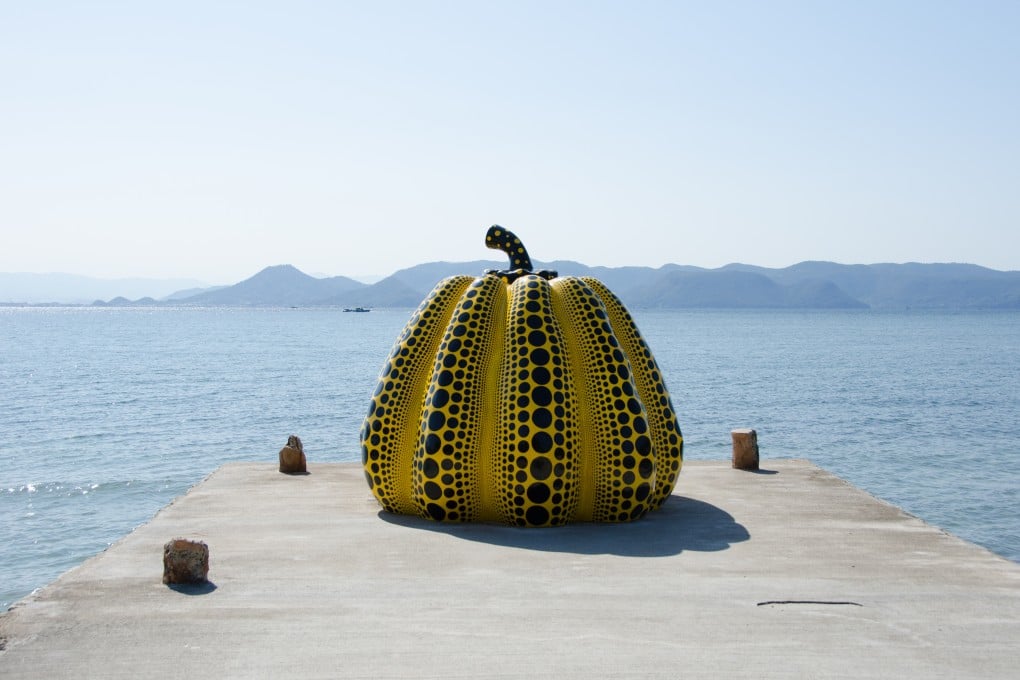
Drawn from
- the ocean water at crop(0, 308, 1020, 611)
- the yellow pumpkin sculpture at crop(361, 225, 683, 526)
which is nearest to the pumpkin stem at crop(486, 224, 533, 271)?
the yellow pumpkin sculpture at crop(361, 225, 683, 526)

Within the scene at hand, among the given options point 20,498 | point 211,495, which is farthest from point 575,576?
point 20,498

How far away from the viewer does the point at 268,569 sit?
A: 9.81 meters

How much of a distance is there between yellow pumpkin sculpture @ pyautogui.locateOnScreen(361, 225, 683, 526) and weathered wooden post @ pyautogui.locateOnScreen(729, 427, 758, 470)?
3.34m

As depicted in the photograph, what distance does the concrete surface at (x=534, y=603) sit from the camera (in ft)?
24.5

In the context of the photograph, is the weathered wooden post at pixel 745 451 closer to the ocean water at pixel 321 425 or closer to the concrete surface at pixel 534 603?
the ocean water at pixel 321 425

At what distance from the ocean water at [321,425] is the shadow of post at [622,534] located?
2.60m

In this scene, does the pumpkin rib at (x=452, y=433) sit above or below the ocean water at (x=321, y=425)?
above

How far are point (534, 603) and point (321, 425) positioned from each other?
1107 inches

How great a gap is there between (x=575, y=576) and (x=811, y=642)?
7.52 feet

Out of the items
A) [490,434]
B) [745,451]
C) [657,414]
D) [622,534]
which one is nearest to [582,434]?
[490,434]

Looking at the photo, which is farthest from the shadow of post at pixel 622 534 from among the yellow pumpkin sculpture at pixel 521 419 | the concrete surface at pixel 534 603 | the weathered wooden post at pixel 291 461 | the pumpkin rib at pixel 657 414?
the weathered wooden post at pixel 291 461

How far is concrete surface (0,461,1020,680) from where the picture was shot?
7469 millimetres

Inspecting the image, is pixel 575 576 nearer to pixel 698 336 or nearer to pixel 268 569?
pixel 268 569

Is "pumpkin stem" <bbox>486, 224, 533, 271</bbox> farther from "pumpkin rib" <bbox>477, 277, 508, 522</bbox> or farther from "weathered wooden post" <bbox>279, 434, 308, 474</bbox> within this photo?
"weathered wooden post" <bbox>279, 434, 308, 474</bbox>
